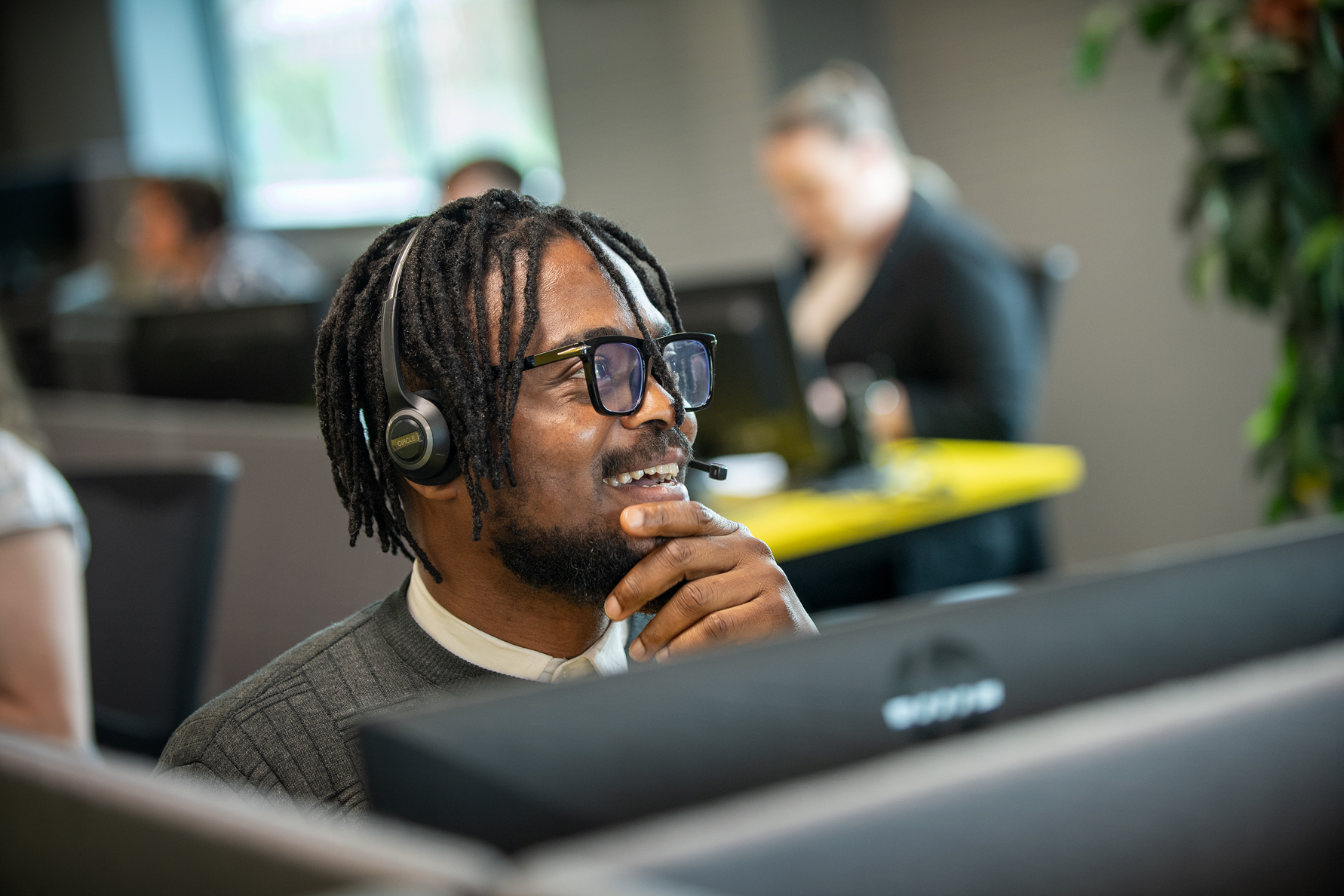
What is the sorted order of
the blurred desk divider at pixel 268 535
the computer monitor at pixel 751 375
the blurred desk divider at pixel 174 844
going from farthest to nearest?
the computer monitor at pixel 751 375
the blurred desk divider at pixel 268 535
the blurred desk divider at pixel 174 844

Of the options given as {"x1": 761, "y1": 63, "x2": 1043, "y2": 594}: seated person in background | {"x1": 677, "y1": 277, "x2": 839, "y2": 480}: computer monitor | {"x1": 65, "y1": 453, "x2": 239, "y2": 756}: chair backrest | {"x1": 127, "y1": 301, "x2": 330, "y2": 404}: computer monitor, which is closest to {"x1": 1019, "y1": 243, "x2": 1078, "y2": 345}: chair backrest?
{"x1": 761, "y1": 63, "x2": 1043, "y2": 594}: seated person in background

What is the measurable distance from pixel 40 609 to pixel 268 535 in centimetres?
74

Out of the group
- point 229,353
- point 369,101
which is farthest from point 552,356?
point 369,101

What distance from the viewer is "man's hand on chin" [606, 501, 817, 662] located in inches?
33.9

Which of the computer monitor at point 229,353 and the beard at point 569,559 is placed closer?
the beard at point 569,559

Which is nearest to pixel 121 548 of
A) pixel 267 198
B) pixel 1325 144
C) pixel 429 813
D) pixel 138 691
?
pixel 138 691

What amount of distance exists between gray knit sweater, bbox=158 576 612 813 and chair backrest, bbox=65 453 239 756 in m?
0.76

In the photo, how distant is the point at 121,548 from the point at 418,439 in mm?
969

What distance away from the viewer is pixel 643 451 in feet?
3.09

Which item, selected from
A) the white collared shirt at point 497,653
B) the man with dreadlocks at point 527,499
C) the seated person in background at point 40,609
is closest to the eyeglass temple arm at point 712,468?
the man with dreadlocks at point 527,499

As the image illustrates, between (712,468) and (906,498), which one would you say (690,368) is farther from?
(906,498)

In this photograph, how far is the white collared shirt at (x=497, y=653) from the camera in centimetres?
91

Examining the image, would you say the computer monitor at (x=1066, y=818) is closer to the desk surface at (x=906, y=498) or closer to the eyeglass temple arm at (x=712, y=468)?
the eyeglass temple arm at (x=712, y=468)

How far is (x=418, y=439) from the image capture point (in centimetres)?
90
